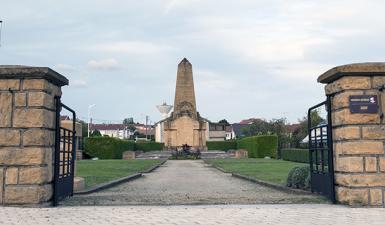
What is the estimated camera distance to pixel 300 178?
1048 cm

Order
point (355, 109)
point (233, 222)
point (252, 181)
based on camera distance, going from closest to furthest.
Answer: point (233, 222) → point (355, 109) → point (252, 181)

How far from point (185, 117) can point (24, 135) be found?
42.3 metres

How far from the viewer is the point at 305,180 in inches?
404

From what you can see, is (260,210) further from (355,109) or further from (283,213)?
(355,109)

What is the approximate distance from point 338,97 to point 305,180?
9.25ft

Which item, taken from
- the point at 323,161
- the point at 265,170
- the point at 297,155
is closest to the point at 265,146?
the point at 297,155

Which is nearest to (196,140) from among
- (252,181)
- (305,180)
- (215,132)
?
(252,181)

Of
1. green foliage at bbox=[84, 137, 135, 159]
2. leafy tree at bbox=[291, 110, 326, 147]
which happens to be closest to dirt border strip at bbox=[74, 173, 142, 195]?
green foliage at bbox=[84, 137, 135, 159]

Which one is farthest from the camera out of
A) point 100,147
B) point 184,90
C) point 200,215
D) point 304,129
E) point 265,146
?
point 304,129

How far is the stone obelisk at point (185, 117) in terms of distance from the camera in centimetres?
4966

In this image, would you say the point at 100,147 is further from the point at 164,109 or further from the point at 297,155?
the point at 164,109

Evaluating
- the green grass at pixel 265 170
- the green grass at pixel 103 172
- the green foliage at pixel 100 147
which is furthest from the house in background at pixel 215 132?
the green grass at pixel 103 172

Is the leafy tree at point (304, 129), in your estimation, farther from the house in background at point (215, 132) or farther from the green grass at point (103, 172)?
the house in background at point (215, 132)

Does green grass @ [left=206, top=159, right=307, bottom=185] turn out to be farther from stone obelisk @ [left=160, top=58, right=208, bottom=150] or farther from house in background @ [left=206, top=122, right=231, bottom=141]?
house in background @ [left=206, top=122, right=231, bottom=141]
